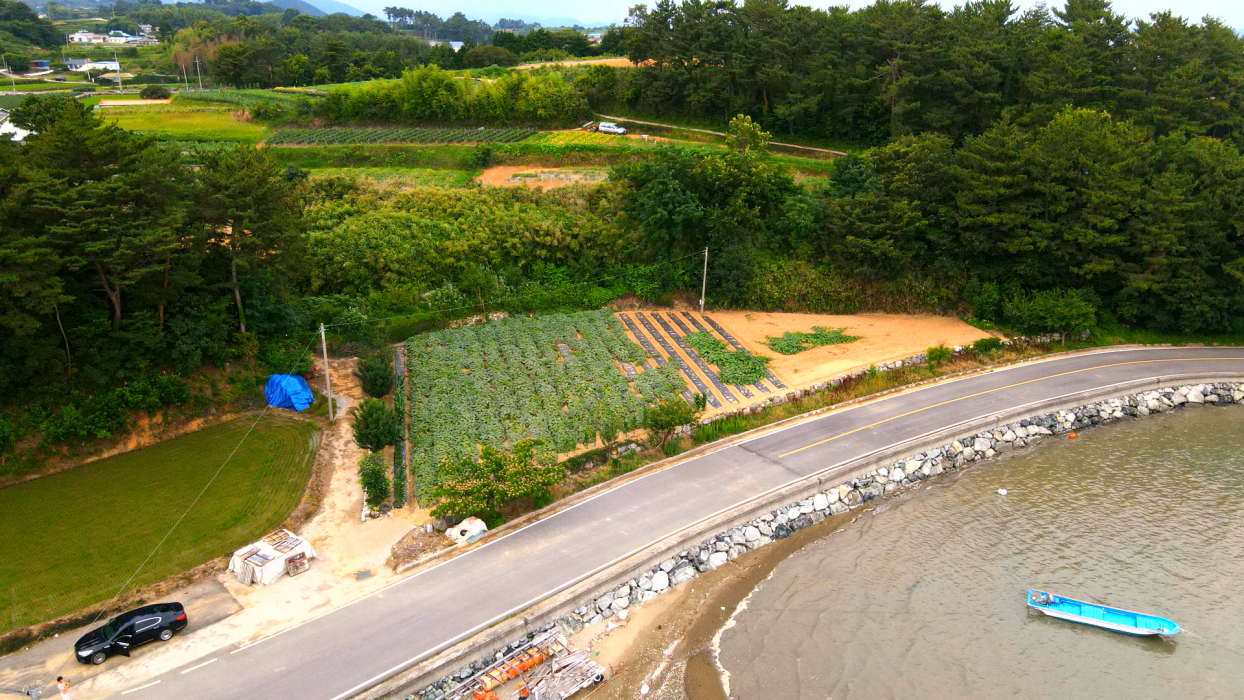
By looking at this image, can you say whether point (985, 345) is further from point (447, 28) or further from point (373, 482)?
point (447, 28)

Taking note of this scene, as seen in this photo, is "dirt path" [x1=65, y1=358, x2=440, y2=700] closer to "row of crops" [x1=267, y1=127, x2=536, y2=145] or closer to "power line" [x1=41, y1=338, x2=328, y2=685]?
"power line" [x1=41, y1=338, x2=328, y2=685]

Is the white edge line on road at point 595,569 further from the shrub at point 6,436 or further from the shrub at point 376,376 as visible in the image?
the shrub at point 6,436

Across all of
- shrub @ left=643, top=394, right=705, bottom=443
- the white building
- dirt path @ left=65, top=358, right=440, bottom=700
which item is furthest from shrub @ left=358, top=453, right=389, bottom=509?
the white building

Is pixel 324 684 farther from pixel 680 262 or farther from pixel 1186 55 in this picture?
pixel 1186 55

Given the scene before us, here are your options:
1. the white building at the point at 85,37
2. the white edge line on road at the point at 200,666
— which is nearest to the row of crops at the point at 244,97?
the white edge line on road at the point at 200,666

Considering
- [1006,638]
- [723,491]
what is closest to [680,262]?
[723,491]

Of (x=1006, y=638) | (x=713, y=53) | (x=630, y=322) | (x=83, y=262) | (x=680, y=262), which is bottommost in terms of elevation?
(x=1006, y=638)
